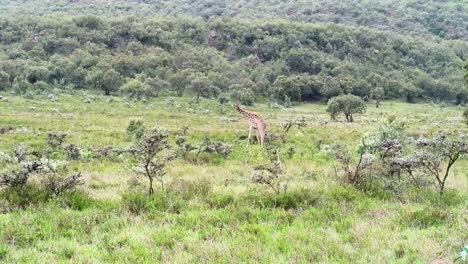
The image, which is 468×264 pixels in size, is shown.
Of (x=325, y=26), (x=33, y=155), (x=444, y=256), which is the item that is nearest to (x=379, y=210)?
(x=444, y=256)

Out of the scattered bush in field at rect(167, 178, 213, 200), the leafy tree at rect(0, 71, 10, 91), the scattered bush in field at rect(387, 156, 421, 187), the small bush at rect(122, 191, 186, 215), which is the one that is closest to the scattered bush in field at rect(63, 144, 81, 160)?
the scattered bush in field at rect(167, 178, 213, 200)

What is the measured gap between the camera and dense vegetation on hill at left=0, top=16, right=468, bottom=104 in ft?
297

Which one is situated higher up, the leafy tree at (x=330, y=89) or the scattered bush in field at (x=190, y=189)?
the scattered bush in field at (x=190, y=189)

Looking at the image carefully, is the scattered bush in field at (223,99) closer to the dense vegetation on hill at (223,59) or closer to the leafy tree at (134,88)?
the dense vegetation on hill at (223,59)

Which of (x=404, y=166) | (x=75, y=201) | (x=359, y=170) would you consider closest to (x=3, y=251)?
(x=75, y=201)

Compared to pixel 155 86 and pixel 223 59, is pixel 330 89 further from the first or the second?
pixel 155 86

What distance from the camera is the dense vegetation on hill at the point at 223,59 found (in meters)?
90.4

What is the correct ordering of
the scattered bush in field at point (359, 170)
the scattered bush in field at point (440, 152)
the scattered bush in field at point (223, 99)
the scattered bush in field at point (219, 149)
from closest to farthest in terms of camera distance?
the scattered bush in field at point (440, 152) < the scattered bush in field at point (359, 170) < the scattered bush in field at point (219, 149) < the scattered bush in field at point (223, 99)

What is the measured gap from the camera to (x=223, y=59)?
400ft

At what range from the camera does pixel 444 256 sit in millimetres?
6645

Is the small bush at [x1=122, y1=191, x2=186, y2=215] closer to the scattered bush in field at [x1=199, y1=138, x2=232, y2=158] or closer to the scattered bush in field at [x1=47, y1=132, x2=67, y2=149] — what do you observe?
the scattered bush in field at [x1=199, y1=138, x2=232, y2=158]

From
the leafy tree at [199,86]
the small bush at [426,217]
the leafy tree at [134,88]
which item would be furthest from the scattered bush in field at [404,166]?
the leafy tree at [199,86]

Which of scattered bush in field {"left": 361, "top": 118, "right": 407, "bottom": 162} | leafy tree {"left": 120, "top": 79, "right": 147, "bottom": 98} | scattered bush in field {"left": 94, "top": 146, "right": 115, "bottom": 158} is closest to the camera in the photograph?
scattered bush in field {"left": 361, "top": 118, "right": 407, "bottom": 162}

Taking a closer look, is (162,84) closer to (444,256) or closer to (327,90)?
(327,90)
